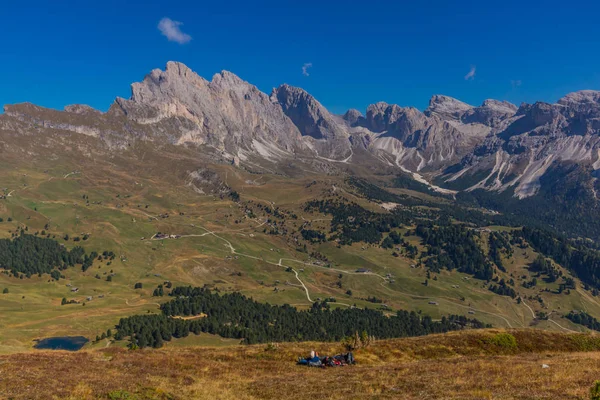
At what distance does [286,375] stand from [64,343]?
7183 inches

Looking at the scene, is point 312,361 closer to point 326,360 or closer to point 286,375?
point 326,360

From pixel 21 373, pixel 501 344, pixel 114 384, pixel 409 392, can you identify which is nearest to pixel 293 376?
pixel 409 392

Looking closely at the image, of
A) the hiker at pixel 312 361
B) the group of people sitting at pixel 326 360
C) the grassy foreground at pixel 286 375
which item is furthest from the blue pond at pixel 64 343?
the group of people sitting at pixel 326 360

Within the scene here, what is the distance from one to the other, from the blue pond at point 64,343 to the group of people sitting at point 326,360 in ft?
551

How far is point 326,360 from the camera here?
48.8 metres

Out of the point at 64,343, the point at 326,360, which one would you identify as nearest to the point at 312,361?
the point at 326,360

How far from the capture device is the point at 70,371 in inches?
1535

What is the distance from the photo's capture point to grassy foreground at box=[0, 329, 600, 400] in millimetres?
31891

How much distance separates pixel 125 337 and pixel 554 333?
18974 centimetres

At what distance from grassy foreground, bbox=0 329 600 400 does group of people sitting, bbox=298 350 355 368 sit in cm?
143

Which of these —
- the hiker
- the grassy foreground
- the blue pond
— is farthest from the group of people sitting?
the blue pond

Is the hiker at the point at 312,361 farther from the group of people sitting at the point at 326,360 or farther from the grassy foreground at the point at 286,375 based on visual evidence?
the grassy foreground at the point at 286,375

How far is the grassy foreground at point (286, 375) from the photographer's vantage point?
31891 mm

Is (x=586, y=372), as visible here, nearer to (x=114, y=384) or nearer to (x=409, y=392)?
(x=409, y=392)
